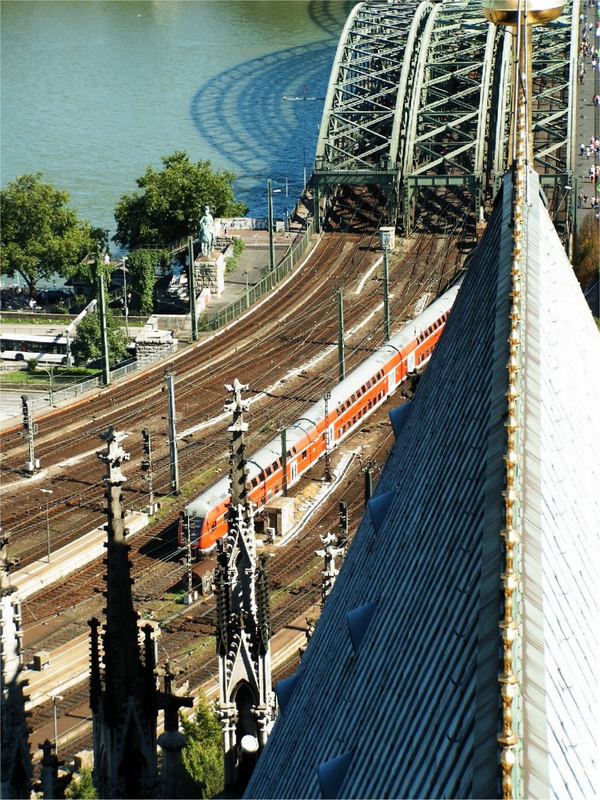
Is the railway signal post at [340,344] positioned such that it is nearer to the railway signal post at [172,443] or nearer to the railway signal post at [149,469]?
the railway signal post at [149,469]

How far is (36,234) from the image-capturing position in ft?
329

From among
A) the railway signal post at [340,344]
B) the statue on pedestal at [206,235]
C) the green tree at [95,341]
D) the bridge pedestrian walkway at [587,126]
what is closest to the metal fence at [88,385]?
the green tree at [95,341]

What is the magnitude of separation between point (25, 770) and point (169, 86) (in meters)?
148

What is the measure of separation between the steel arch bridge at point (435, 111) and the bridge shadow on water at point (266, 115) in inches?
574

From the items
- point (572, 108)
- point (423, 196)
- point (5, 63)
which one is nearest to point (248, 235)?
point (423, 196)

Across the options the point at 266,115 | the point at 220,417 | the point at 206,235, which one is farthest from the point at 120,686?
the point at 266,115

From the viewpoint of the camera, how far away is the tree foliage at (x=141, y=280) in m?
99.4

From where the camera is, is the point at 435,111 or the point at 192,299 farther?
the point at 435,111

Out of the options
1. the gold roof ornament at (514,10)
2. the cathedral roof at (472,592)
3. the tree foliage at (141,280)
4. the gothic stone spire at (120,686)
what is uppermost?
the gold roof ornament at (514,10)

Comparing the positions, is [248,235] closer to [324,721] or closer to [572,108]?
[572,108]

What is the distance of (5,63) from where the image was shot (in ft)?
571

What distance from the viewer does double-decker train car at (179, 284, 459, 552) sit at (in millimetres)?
57750

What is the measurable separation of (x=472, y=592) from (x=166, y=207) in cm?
9292

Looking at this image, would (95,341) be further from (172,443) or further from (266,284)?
(172,443)
